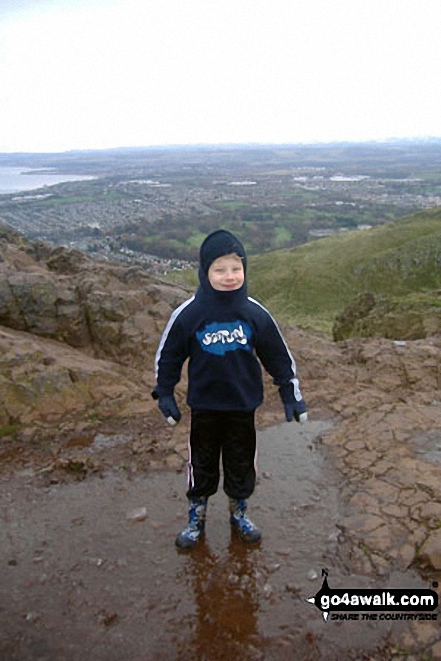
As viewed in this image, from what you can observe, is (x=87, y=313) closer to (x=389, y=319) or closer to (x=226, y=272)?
(x=226, y=272)

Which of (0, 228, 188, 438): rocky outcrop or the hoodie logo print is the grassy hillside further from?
the hoodie logo print

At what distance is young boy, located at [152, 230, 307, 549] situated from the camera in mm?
3729

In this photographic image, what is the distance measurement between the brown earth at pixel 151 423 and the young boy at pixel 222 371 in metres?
0.53

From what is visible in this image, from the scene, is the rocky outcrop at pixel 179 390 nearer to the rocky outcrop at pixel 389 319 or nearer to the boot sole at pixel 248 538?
the boot sole at pixel 248 538

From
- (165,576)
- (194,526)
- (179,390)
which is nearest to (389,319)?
(179,390)

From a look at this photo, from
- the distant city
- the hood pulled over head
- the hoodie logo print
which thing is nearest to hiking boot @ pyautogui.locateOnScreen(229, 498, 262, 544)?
the hoodie logo print

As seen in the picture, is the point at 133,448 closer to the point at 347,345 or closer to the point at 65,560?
the point at 65,560

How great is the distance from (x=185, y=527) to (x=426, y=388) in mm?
4438

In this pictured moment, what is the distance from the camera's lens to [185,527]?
14.0 feet

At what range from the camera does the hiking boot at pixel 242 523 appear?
404 centimetres

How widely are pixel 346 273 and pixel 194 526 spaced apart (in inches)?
1366

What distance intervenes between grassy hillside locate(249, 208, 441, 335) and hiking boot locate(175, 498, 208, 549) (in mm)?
23150

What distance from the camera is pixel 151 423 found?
612 centimetres

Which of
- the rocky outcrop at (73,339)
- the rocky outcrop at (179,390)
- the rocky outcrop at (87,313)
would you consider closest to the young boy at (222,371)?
the rocky outcrop at (179,390)
